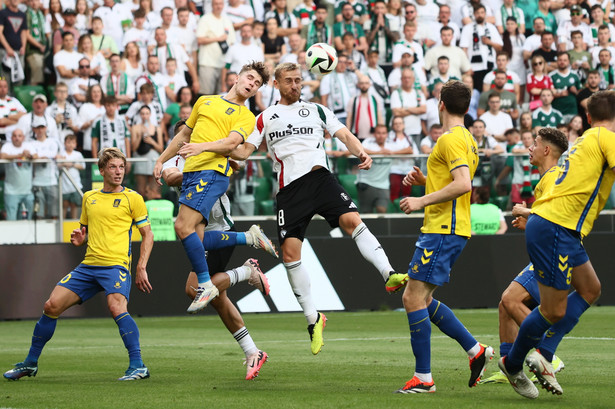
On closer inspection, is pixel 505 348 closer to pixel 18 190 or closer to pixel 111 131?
pixel 18 190

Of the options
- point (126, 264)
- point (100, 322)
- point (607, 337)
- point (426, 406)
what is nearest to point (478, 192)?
point (607, 337)

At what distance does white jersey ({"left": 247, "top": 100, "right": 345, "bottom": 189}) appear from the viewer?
9.65m

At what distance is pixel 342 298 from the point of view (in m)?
17.2

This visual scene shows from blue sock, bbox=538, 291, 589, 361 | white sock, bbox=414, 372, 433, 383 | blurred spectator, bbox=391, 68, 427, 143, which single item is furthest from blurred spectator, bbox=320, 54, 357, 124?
white sock, bbox=414, 372, 433, 383

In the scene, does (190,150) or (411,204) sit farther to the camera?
(190,150)

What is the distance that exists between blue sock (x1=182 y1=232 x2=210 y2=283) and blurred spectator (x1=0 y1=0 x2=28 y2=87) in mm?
11222

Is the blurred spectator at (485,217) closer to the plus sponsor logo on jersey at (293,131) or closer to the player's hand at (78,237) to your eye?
the plus sponsor logo on jersey at (293,131)

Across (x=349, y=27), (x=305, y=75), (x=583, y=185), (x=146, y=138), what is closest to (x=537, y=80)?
(x=349, y=27)

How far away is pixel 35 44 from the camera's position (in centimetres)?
2002

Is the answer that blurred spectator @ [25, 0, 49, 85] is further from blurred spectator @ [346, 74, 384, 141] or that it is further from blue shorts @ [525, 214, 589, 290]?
blue shorts @ [525, 214, 589, 290]

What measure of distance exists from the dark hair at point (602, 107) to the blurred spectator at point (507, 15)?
1614 centimetres

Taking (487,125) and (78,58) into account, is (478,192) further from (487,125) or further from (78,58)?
(78,58)

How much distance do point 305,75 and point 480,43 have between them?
4319 millimetres

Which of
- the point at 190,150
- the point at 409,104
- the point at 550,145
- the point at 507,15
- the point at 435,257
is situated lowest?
the point at 435,257
